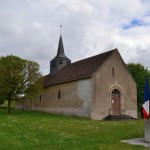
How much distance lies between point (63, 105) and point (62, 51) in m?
14.4

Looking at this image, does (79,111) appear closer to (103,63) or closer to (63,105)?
(63,105)

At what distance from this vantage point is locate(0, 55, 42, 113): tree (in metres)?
32.1

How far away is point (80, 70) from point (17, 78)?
795 cm

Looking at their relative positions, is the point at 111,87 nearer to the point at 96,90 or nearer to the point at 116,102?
the point at 116,102

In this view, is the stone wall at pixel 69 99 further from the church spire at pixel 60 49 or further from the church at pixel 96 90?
the church spire at pixel 60 49

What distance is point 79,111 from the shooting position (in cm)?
3212

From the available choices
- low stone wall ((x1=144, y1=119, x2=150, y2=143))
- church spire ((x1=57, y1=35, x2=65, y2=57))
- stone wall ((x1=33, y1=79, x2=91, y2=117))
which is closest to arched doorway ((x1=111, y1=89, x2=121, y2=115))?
stone wall ((x1=33, y1=79, x2=91, y2=117))

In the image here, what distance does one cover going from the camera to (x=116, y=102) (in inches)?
1320

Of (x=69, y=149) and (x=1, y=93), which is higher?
(x=1, y=93)

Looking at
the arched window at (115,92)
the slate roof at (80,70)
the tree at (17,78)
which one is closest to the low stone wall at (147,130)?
the slate roof at (80,70)

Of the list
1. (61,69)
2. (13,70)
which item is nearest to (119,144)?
(13,70)

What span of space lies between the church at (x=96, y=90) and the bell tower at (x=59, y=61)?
6330 mm

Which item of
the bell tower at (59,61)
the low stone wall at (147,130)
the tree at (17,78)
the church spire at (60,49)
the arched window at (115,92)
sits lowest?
the low stone wall at (147,130)

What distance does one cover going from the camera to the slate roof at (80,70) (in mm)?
32522
